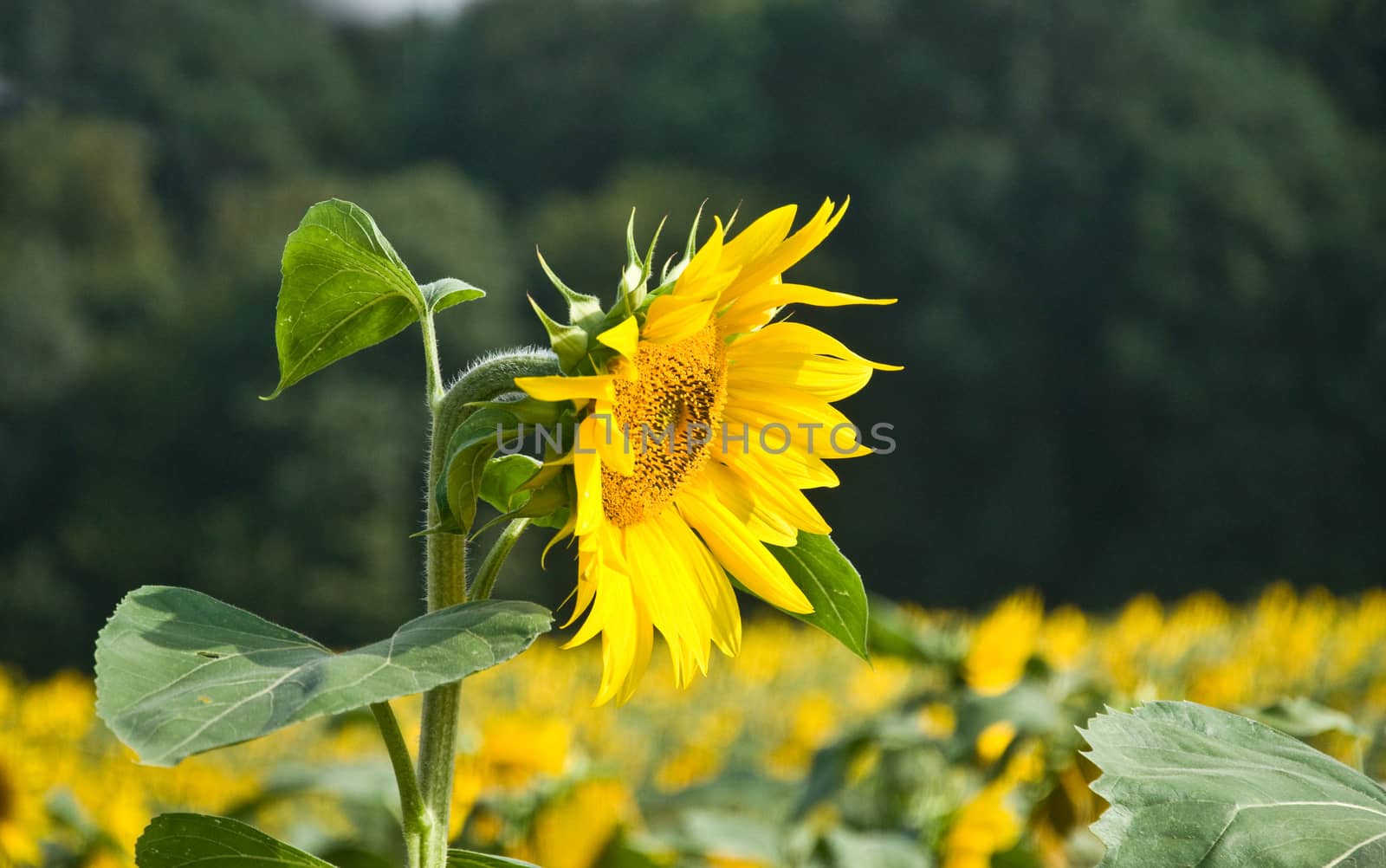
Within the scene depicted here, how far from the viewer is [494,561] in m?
0.39

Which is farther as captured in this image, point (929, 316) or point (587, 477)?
point (929, 316)

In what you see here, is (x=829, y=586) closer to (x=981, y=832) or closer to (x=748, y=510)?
(x=748, y=510)

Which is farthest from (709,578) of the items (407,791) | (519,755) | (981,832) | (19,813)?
(19,813)

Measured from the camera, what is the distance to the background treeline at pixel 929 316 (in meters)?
7.95

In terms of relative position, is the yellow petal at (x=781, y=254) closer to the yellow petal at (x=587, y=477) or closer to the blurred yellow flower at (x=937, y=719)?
the yellow petal at (x=587, y=477)

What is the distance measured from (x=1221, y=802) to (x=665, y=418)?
213 millimetres

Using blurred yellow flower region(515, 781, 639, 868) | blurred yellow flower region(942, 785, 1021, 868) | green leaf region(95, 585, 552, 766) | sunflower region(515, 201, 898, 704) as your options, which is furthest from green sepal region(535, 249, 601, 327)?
blurred yellow flower region(942, 785, 1021, 868)

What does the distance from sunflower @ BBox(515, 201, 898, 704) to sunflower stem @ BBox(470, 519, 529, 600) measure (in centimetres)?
2

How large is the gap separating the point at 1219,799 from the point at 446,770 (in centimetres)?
23

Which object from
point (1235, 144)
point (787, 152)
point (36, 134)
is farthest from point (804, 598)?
point (36, 134)

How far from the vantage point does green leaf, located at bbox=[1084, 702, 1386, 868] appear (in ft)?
1.14

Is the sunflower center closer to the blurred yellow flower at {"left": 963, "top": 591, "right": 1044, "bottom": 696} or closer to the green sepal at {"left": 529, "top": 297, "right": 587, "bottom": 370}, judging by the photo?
the green sepal at {"left": 529, "top": 297, "right": 587, "bottom": 370}

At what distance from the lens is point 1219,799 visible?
0.36 m

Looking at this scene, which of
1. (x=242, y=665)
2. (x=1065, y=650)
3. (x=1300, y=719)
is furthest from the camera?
(x=1065, y=650)
